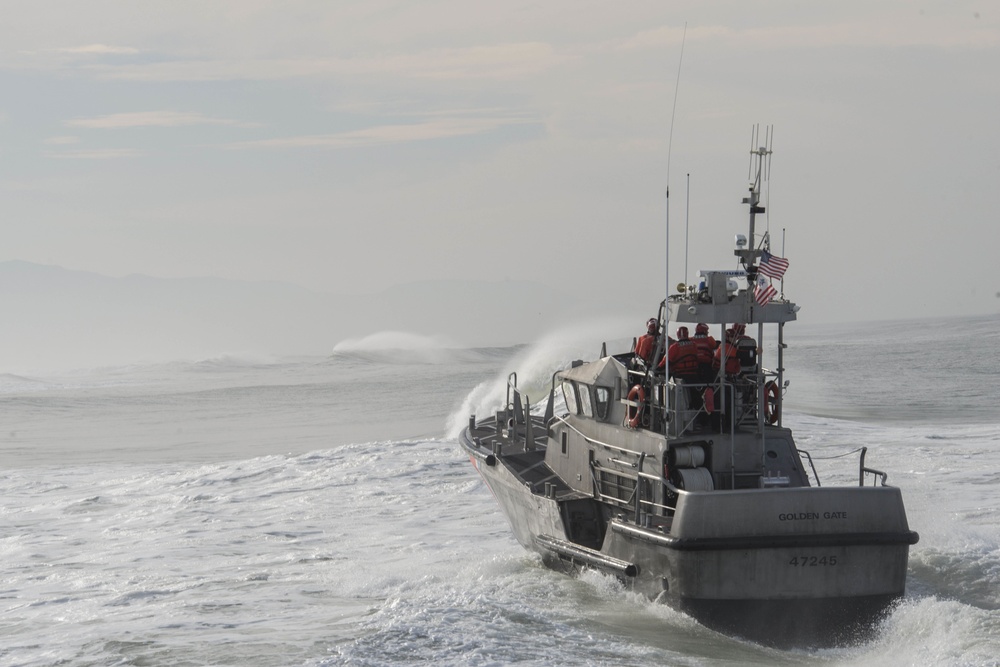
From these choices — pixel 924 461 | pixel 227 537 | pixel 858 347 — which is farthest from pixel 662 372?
pixel 858 347

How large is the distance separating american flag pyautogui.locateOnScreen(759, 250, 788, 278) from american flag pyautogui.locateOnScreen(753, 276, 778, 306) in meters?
0.09

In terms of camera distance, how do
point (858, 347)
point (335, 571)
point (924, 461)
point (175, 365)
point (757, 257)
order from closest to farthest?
point (757, 257), point (335, 571), point (924, 461), point (858, 347), point (175, 365)

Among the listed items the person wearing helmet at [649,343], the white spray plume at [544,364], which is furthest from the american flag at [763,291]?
the white spray plume at [544,364]

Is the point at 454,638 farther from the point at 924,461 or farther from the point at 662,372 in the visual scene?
the point at 924,461

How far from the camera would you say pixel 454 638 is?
33.2ft

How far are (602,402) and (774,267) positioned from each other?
252 centimetres

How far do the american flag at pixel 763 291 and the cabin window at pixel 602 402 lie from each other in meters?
2.13

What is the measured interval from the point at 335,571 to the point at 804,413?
1701cm

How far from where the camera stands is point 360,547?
14.2 m

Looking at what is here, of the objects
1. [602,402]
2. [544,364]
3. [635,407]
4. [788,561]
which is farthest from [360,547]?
[544,364]

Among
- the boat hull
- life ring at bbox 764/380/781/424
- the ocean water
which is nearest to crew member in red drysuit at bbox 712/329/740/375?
life ring at bbox 764/380/781/424

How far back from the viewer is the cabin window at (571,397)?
1320 cm

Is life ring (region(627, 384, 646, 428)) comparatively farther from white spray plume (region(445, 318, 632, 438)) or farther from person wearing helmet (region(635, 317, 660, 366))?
white spray plume (region(445, 318, 632, 438))

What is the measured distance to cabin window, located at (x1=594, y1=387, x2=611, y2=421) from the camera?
1252cm
